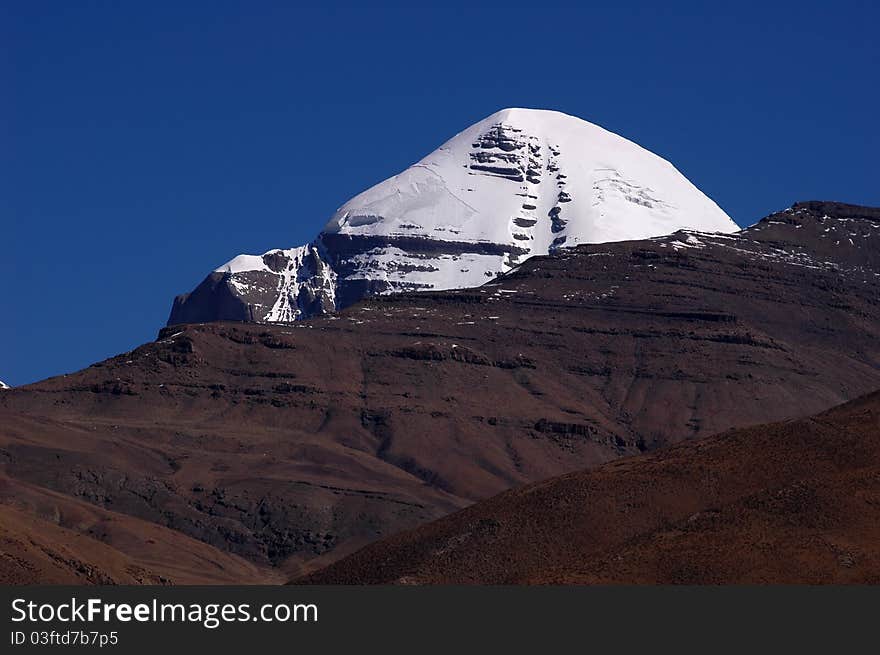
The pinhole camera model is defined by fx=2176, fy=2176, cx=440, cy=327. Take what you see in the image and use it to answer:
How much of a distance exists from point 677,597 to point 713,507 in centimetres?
2739

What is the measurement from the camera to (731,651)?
7794 centimetres

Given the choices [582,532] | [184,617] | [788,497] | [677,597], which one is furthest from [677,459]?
[184,617]

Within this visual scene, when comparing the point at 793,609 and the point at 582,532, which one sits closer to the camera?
the point at 793,609

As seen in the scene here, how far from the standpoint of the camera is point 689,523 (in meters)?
109

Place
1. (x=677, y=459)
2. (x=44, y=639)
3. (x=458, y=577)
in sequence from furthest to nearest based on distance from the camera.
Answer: (x=677, y=459), (x=458, y=577), (x=44, y=639)

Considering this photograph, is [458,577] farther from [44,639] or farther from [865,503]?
[44,639]

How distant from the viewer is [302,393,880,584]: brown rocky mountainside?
337 feet

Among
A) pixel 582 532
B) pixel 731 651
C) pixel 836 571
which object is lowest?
pixel 731 651

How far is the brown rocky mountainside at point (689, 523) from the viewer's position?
337 feet

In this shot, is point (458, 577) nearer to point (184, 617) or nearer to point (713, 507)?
point (713, 507)

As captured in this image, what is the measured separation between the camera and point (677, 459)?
126 m

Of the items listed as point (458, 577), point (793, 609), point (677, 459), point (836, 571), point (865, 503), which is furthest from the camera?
point (677, 459)

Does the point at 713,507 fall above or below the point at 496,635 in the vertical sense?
above

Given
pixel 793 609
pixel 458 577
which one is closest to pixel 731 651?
pixel 793 609
